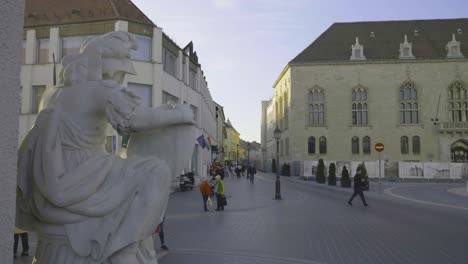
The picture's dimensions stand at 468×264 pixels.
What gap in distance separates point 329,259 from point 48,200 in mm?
6259

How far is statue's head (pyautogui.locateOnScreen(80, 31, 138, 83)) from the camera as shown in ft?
9.07

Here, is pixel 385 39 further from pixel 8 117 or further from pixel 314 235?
pixel 8 117

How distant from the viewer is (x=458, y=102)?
179ft

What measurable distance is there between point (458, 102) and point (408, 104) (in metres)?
6.77

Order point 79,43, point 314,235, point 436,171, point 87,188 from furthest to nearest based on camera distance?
1. point 436,171
2. point 79,43
3. point 314,235
4. point 87,188

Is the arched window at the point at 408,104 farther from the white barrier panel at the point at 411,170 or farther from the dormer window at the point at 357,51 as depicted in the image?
the white barrier panel at the point at 411,170

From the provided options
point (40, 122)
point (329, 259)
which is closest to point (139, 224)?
point (40, 122)

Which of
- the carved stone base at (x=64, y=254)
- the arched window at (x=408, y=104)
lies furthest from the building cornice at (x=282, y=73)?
the carved stone base at (x=64, y=254)

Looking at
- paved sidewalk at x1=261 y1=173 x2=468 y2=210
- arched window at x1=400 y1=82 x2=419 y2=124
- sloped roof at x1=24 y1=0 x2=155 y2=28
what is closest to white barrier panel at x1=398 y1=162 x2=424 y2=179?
paved sidewalk at x1=261 y1=173 x2=468 y2=210

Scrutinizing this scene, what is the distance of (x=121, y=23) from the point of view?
23.1 m

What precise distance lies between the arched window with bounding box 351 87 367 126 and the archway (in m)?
12.3

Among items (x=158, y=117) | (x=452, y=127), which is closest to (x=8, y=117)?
(x=158, y=117)

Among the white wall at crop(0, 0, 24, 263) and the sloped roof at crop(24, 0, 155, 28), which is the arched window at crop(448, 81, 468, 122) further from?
the white wall at crop(0, 0, 24, 263)

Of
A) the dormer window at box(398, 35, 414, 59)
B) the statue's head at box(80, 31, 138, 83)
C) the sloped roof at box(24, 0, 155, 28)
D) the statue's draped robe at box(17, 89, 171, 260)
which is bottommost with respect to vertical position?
the statue's draped robe at box(17, 89, 171, 260)
